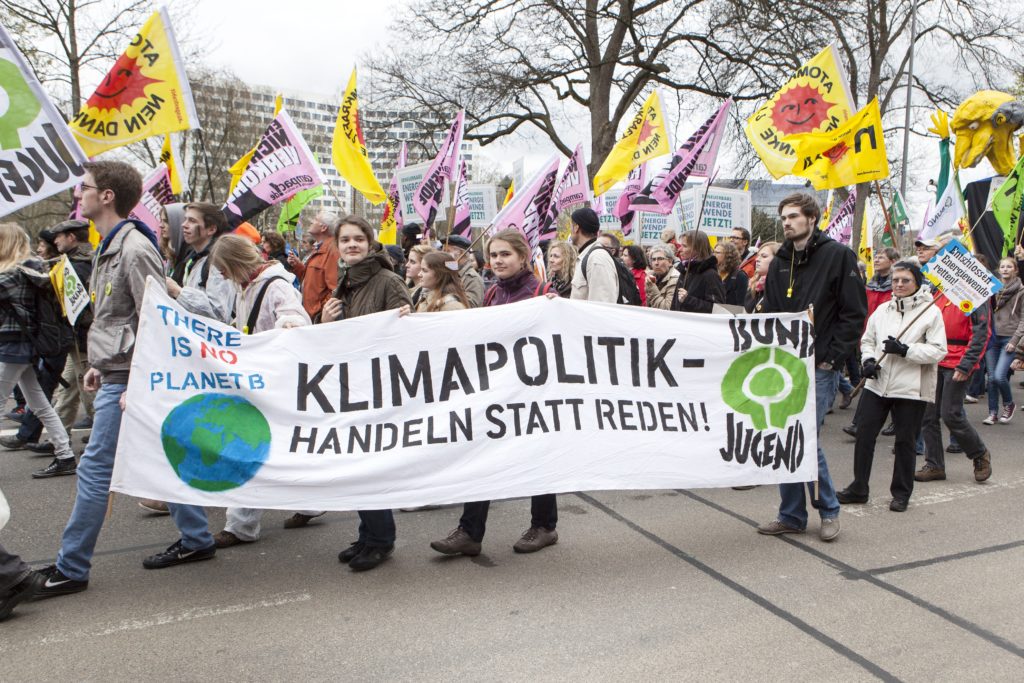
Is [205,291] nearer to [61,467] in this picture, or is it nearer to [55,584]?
[55,584]

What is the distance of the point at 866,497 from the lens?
525 centimetres

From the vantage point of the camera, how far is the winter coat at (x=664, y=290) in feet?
24.2

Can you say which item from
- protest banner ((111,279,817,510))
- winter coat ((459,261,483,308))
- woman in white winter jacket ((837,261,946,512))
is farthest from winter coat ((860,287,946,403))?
winter coat ((459,261,483,308))

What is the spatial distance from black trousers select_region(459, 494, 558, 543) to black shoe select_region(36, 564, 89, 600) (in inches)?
72.6

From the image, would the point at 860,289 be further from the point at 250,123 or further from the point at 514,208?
the point at 250,123

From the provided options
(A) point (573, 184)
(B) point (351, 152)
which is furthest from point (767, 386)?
(B) point (351, 152)

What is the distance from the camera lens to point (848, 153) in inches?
243

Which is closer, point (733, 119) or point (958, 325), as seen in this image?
point (958, 325)

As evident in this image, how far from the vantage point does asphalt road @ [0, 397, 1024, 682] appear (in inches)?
122

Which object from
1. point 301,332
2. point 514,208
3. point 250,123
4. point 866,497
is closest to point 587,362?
point 301,332

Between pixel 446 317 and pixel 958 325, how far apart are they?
4.43 meters

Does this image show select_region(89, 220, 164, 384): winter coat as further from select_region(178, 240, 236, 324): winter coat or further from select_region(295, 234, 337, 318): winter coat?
select_region(295, 234, 337, 318): winter coat

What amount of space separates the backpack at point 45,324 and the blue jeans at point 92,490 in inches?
99.7

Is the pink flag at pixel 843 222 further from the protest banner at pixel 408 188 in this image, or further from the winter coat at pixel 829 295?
the winter coat at pixel 829 295
